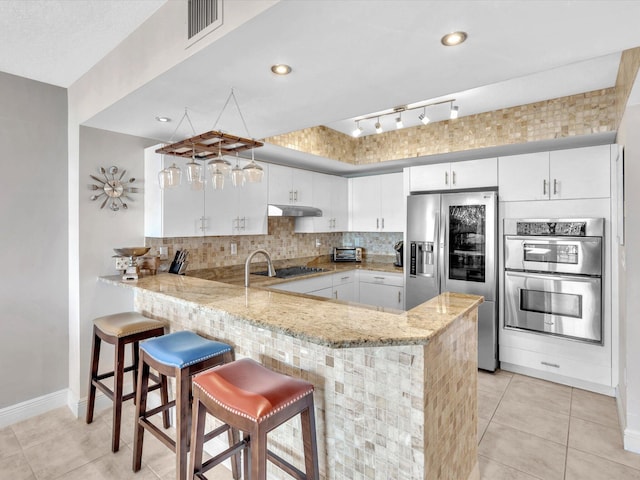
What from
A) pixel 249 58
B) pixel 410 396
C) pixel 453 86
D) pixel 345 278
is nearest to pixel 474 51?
pixel 453 86

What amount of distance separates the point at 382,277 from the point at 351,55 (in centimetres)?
321

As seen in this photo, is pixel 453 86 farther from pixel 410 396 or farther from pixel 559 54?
pixel 410 396

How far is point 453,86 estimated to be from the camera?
6.24 ft

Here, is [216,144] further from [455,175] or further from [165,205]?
[455,175]

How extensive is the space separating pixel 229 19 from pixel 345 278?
137 inches

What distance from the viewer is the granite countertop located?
1282mm

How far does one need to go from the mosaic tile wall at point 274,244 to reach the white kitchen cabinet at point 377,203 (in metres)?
0.46

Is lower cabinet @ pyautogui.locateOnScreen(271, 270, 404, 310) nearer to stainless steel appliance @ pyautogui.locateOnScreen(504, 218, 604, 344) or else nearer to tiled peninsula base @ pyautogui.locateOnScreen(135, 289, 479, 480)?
stainless steel appliance @ pyautogui.locateOnScreen(504, 218, 604, 344)

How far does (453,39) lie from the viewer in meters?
1.41

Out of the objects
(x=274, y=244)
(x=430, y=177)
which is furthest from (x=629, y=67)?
(x=274, y=244)

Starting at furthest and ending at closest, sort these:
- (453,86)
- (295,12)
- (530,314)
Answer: (530,314) → (453,86) → (295,12)

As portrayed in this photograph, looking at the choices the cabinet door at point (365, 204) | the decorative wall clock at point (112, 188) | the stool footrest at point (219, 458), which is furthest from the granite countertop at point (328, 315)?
the cabinet door at point (365, 204)

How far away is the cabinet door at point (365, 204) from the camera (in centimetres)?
479

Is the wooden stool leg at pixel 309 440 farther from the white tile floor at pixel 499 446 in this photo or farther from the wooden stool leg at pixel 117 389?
the wooden stool leg at pixel 117 389
